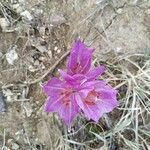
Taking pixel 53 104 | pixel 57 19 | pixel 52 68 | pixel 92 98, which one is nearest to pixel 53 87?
pixel 53 104

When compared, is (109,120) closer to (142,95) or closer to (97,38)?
(142,95)

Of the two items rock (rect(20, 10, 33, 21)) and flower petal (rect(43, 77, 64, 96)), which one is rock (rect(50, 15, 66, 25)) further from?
flower petal (rect(43, 77, 64, 96))

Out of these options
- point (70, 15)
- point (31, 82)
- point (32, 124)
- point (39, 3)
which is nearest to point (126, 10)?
point (70, 15)

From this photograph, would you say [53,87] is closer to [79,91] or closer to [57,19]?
[79,91]

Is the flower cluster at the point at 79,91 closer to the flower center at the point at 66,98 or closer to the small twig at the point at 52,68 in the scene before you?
the flower center at the point at 66,98

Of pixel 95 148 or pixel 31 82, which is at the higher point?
pixel 31 82
